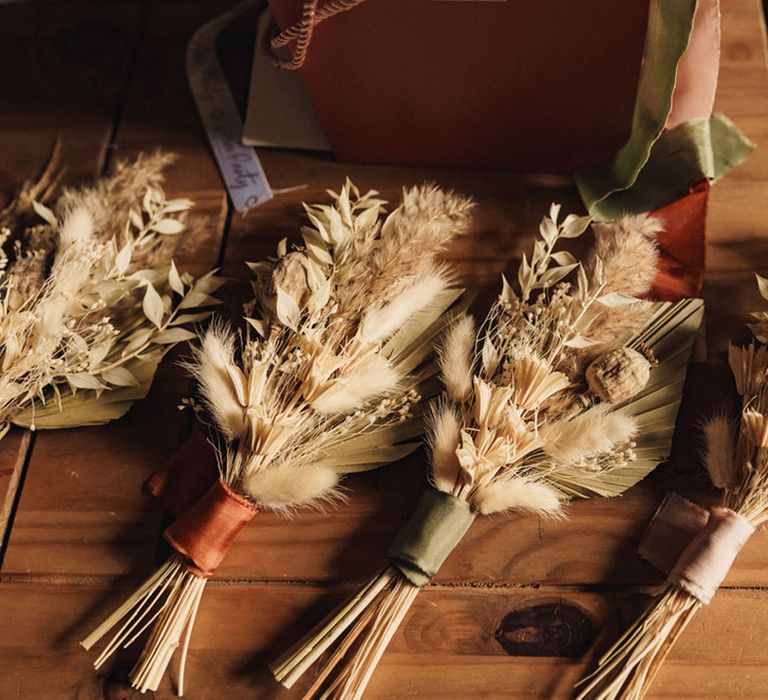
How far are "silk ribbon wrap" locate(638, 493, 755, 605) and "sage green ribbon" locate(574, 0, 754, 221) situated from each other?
32cm

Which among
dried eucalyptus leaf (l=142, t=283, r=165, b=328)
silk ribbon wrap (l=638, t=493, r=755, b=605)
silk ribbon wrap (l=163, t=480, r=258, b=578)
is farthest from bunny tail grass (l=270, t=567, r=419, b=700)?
dried eucalyptus leaf (l=142, t=283, r=165, b=328)

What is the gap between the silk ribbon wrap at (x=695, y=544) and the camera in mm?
750

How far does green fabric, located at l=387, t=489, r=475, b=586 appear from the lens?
0.76m

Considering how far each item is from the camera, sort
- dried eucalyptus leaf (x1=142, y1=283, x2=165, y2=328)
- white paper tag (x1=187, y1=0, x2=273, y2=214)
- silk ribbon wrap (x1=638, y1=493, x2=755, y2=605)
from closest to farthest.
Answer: silk ribbon wrap (x1=638, y1=493, x2=755, y2=605)
dried eucalyptus leaf (x1=142, y1=283, x2=165, y2=328)
white paper tag (x1=187, y1=0, x2=273, y2=214)

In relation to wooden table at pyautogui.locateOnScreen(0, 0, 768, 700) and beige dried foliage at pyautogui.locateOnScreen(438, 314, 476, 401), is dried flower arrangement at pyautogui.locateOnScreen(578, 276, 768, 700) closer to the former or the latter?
wooden table at pyautogui.locateOnScreen(0, 0, 768, 700)

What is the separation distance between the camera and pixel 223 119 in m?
1.02

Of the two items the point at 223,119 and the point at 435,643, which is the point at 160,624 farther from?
the point at 223,119

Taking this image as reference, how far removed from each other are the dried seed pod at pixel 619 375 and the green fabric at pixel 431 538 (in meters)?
0.17

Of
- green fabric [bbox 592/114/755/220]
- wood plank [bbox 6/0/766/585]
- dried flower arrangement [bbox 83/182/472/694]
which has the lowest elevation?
wood plank [bbox 6/0/766/585]

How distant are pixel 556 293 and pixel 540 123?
21 cm

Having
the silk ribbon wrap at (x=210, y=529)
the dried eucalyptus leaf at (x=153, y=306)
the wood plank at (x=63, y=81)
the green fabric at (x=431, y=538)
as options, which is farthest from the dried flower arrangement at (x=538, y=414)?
the wood plank at (x=63, y=81)

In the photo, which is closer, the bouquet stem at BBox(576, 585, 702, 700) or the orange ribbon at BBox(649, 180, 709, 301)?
the bouquet stem at BBox(576, 585, 702, 700)

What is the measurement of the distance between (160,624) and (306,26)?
22.3 inches

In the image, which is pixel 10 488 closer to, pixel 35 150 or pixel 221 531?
pixel 221 531
